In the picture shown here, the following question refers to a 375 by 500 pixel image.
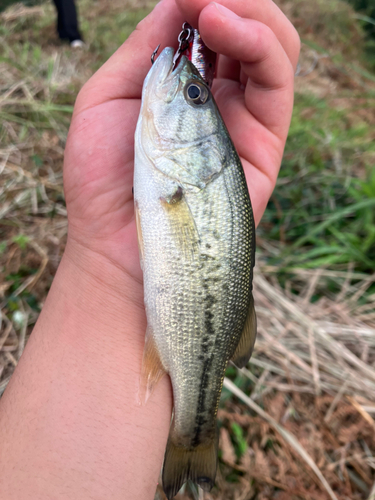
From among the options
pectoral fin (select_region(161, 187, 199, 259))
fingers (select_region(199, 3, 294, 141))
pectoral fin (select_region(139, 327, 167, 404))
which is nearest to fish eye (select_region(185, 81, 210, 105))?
fingers (select_region(199, 3, 294, 141))

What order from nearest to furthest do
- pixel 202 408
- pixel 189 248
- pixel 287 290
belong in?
1. pixel 189 248
2. pixel 202 408
3. pixel 287 290

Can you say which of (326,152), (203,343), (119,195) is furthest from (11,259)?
(326,152)

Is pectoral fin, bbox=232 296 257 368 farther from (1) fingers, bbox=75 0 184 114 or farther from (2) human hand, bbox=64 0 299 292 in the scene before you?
(1) fingers, bbox=75 0 184 114

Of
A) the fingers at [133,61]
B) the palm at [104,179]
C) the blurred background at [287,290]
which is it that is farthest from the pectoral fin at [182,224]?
the blurred background at [287,290]

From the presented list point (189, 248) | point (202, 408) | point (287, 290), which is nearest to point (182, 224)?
point (189, 248)

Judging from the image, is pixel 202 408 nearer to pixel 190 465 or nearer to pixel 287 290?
pixel 190 465

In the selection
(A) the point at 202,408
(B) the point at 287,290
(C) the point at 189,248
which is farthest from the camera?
(B) the point at 287,290

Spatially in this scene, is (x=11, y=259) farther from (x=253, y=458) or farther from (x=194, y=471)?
(x=253, y=458)
